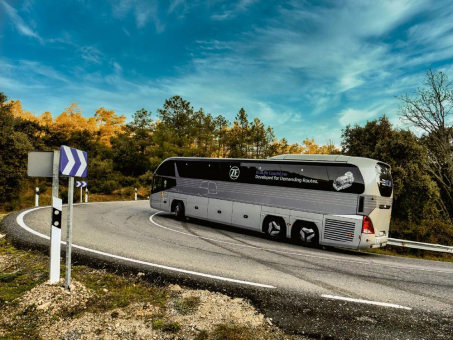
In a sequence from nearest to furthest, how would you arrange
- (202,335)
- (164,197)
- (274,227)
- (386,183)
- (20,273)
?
1. (202,335)
2. (20,273)
3. (386,183)
4. (274,227)
5. (164,197)

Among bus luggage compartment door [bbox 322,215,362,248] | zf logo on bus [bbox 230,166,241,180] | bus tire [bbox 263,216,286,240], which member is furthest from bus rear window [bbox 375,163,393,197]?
zf logo on bus [bbox 230,166,241,180]

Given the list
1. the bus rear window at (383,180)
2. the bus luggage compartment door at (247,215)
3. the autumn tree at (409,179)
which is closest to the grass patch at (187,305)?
the bus luggage compartment door at (247,215)

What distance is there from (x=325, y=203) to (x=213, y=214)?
5.39m

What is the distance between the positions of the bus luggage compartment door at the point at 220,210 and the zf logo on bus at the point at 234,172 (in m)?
1.18

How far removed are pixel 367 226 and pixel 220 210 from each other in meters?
6.24

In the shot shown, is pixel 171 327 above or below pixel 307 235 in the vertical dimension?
above

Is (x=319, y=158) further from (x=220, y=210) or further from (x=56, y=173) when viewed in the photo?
(x=56, y=173)

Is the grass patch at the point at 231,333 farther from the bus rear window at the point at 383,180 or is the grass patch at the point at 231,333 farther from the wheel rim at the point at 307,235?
the bus rear window at the point at 383,180

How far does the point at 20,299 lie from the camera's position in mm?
4336

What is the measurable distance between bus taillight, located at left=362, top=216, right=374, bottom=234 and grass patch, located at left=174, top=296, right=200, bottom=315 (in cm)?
675

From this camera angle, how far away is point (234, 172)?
41.9ft

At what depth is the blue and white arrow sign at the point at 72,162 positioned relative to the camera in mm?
4578

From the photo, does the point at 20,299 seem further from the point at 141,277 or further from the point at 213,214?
the point at 213,214

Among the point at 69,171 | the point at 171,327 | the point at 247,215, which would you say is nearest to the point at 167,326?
the point at 171,327
